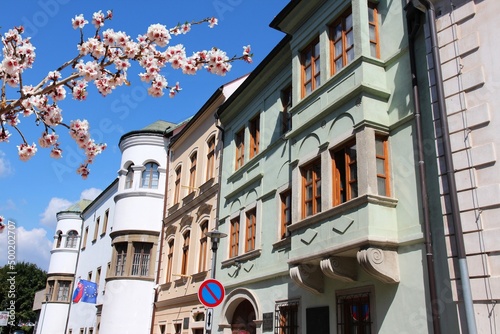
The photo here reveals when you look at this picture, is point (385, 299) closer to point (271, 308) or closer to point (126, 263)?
point (271, 308)

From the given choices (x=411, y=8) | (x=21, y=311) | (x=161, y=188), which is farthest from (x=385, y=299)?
(x=21, y=311)

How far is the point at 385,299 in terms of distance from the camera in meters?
8.97

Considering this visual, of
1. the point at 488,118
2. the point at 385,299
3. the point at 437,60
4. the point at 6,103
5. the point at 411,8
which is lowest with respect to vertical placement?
the point at 385,299

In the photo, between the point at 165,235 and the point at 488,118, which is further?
the point at 165,235

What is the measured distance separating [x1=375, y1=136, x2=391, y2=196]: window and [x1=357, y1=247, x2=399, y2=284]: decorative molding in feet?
3.89

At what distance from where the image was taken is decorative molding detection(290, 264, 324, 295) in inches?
420

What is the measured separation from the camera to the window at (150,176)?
24469mm

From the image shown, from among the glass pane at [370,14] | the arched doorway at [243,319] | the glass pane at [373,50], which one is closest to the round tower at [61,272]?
the arched doorway at [243,319]

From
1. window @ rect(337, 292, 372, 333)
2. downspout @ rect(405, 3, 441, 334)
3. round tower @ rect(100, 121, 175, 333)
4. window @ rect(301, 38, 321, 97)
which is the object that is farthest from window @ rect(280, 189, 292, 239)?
round tower @ rect(100, 121, 175, 333)

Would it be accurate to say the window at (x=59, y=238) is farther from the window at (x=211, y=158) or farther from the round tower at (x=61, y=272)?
the window at (x=211, y=158)

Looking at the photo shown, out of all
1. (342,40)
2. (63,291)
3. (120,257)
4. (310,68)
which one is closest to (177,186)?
(120,257)

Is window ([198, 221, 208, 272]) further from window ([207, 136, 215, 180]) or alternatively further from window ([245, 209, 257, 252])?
window ([245, 209, 257, 252])

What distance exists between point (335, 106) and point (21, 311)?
2411 inches

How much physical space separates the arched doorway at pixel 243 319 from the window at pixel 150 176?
1054 cm
